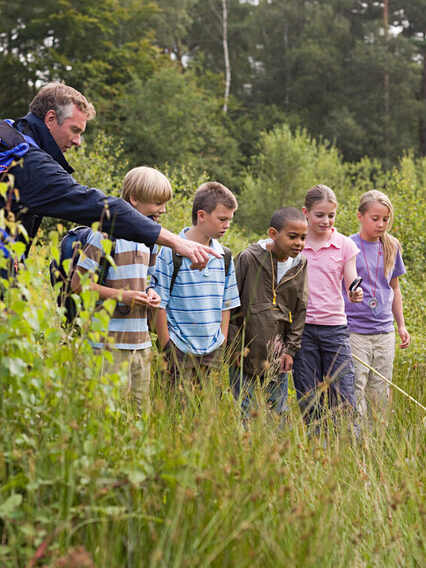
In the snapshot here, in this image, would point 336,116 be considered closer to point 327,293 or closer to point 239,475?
point 327,293

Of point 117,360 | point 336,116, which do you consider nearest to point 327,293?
point 117,360

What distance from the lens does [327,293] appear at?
199 inches

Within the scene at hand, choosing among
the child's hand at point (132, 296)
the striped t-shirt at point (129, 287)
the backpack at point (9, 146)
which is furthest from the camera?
the striped t-shirt at point (129, 287)

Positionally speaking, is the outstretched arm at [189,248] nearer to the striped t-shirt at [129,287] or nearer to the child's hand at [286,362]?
the striped t-shirt at [129,287]

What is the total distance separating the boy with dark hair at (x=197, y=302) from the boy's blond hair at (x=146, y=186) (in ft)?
1.22

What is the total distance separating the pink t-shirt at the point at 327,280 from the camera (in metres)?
5.02

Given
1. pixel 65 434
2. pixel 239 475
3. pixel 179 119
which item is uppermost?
pixel 179 119

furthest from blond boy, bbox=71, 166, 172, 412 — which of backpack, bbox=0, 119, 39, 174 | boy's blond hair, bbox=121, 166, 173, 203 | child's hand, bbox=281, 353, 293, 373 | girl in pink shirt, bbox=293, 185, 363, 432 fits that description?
girl in pink shirt, bbox=293, 185, 363, 432

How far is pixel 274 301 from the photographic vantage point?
15.0ft

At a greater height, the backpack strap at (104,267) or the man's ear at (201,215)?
the man's ear at (201,215)

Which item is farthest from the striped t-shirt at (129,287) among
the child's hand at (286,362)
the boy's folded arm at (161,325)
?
the child's hand at (286,362)

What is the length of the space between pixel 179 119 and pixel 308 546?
28520mm

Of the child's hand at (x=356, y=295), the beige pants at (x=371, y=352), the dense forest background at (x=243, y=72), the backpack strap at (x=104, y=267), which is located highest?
the dense forest background at (x=243, y=72)

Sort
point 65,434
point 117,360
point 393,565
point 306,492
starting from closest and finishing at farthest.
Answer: point 65,434, point 393,565, point 306,492, point 117,360
